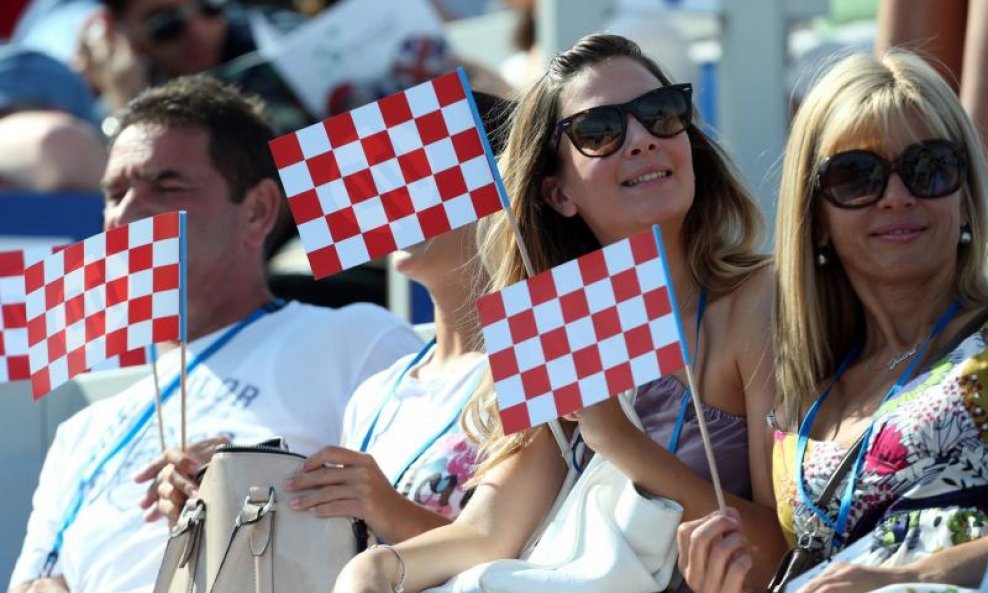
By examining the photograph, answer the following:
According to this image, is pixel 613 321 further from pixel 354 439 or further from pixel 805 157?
pixel 354 439

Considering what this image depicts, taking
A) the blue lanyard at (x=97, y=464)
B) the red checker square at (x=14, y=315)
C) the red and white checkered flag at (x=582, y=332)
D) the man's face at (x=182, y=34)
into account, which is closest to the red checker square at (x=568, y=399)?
the red and white checkered flag at (x=582, y=332)

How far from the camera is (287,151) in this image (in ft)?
11.0

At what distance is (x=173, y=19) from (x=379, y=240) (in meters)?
4.30

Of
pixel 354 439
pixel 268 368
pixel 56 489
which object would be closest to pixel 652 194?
pixel 354 439

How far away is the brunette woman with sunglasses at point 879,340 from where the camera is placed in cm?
280

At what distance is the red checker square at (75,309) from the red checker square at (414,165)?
0.89m

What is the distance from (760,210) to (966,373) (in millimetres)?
791

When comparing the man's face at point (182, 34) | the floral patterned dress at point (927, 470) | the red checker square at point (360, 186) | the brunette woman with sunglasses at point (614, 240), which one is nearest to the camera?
the floral patterned dress at point (927, 470)

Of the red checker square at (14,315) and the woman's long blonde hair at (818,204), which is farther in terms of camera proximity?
the red checker square at (14,315)

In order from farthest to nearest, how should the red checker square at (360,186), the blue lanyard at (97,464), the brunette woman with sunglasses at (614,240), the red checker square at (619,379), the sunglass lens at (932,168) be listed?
the blue lanyard at (97,464), the red checker square at (360,186), the brunette woman with sunglasses at (614,240), the sunglass lens at (932,168), the red checker square at (619,379)

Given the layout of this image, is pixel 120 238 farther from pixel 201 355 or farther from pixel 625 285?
pixel 625 285

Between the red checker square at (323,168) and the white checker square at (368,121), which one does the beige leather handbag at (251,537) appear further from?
the white checker square at (368,121)

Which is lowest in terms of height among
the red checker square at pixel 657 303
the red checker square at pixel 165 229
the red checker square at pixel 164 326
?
the red checker square at pixel 657 303

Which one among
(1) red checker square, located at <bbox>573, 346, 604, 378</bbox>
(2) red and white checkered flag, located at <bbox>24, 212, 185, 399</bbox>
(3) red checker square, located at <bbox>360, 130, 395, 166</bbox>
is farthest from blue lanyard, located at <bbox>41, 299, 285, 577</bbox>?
(1) red checker square, located at <bbox>573, 346, 604, 378</bbox>
